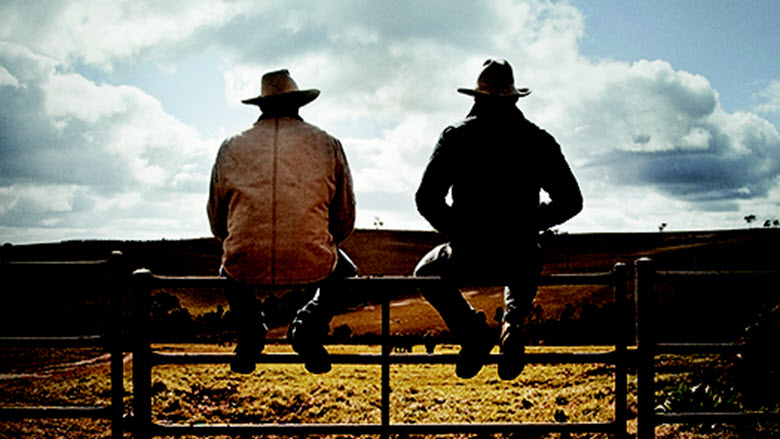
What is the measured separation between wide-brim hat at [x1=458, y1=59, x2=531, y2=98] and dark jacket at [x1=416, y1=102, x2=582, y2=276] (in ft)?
0.28

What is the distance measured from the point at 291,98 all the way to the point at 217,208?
789 millimetres

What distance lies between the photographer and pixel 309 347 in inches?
131

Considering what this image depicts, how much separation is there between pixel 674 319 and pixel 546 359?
23.9 meters

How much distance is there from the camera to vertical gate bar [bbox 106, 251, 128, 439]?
3459mm

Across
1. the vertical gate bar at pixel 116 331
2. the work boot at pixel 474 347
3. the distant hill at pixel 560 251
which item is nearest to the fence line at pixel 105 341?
the vertical gate bar at pixel 116 331

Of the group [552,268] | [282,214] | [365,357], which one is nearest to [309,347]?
[365,357]

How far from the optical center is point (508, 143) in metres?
3.22

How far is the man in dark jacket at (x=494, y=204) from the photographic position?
3.22 m

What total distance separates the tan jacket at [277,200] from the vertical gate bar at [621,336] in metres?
1.82

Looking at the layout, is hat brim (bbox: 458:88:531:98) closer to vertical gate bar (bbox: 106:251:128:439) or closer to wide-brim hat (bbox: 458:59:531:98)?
wide-brim hat (bbox: 458:59:531:98)

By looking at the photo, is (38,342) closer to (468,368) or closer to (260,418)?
(468,368)

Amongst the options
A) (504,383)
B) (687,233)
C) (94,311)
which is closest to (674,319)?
(504,383)

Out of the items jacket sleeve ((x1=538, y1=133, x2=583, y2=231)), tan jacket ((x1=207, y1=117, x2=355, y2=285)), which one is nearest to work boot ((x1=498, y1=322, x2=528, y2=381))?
jacket sleeve ((x1=538, y1=133, x2=583, y2=231))

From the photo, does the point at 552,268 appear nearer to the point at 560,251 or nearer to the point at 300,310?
the point at 560,251
